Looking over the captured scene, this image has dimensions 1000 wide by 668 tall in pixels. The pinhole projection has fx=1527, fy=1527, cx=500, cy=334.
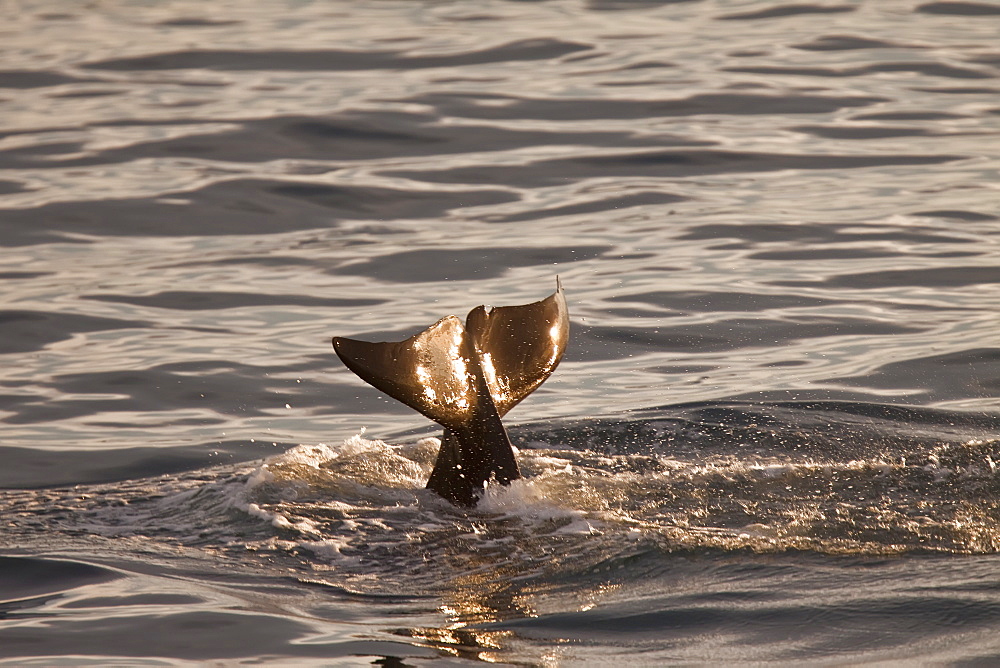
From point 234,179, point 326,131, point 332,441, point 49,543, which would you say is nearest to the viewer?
point 49,543

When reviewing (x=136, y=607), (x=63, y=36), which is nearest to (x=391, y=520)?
(x=136, y=607)

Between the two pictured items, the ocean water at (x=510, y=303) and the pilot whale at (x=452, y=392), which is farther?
the pilot whale at (x=452, y=392)

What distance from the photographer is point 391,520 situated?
21.7 ft

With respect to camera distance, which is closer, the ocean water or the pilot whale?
the ocean water

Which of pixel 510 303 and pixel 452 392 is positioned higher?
pixel 452 392

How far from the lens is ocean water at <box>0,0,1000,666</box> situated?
555cm

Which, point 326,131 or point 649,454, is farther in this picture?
point 326,131

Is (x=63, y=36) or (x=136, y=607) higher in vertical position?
(x=63, y=36)

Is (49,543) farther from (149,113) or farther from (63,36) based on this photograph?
(63,36)

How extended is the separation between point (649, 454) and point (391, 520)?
166 cm

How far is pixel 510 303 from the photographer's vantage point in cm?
1104

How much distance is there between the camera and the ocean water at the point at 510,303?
18.2ft

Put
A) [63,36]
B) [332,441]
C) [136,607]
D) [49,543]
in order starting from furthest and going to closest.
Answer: [63,36] < [332,441] < [49,543] < [136,607]

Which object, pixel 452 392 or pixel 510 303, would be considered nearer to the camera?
pixel 452 392
